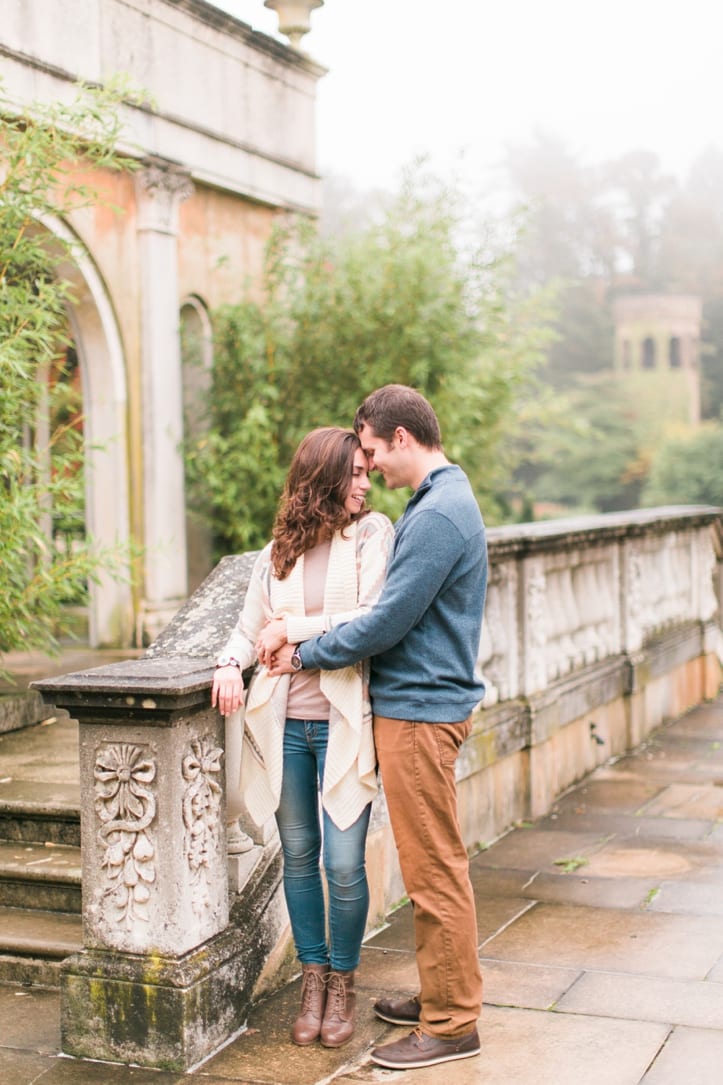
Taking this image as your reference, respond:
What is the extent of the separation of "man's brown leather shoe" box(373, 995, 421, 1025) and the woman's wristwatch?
1.17 m

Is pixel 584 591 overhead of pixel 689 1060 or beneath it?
overhead

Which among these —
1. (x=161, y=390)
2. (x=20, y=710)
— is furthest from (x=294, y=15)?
(x=20, y=710)

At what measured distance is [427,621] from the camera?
12.6 feet

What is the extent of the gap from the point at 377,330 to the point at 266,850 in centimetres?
761

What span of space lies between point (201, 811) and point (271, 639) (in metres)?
0.57

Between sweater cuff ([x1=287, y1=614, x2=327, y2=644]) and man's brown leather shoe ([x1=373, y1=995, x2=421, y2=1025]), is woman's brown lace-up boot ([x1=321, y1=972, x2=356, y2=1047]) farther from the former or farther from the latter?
sweater cuff ([x1=287, y1=614, x2=327, y2=644])

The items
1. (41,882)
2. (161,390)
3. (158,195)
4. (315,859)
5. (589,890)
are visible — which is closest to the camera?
(315,859)

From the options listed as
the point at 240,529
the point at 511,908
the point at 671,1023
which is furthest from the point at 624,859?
the point at 240,529

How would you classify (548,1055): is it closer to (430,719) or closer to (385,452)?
(430,719)

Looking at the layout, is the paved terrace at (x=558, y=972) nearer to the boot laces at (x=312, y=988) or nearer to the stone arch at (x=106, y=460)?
the boot laces at (x=312, y=988)

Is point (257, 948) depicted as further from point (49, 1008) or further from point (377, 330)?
point (377, 330)

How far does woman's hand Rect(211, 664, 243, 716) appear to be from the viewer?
387 centimetres

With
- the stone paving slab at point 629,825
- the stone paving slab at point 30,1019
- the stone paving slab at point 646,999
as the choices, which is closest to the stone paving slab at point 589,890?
the stone paving slab at point 629,825

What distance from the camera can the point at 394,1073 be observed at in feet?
12.4
